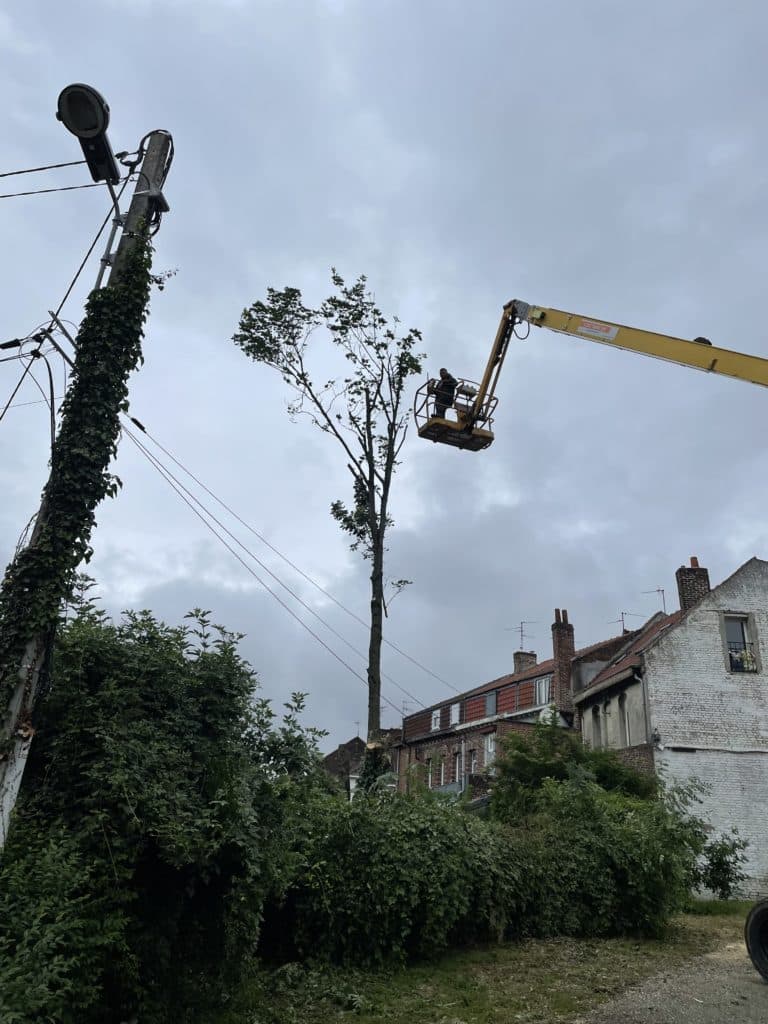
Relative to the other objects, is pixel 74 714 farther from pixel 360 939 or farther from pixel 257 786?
pixel 360 939

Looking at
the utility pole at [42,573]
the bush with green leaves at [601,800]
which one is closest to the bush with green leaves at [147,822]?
the utility pole at [42,573]

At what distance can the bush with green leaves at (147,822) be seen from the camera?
7.04 meters

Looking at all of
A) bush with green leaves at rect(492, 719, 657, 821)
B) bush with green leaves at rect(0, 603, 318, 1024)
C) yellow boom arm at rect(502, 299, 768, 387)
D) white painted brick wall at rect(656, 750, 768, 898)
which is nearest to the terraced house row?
white painted brick wall at rect(656, 750, 768, 898)

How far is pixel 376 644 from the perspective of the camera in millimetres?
21516

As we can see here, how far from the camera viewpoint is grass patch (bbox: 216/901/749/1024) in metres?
9.80

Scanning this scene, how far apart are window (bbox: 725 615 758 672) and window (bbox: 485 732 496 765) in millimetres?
16149

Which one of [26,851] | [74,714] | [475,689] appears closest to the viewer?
[26,851]

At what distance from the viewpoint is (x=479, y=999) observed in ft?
35.0

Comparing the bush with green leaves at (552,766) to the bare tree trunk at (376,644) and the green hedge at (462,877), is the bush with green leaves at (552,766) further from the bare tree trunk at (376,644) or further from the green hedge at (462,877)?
the green hedge at (462,877)

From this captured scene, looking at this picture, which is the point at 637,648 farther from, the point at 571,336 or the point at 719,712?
the point at 571,336

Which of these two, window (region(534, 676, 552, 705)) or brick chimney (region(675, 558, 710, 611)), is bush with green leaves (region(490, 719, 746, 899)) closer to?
brick chimney (region(675, 558, 710, 611))

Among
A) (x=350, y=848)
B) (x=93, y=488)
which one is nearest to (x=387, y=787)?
(x=350, y=848)

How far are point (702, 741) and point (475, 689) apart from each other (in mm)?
23858

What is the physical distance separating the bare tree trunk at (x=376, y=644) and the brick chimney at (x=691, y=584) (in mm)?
12425
